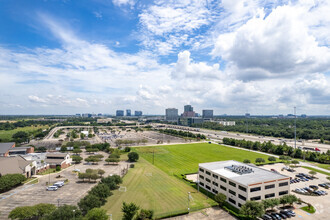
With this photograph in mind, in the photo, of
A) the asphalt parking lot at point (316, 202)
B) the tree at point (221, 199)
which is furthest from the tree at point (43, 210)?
the asphalt parking lot at point (316, 202)

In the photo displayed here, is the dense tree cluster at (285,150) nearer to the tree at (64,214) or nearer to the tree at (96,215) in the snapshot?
the tree at (96,215)

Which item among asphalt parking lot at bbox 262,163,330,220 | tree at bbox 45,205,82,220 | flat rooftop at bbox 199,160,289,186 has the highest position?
flat rooftop at bbox 199,160,289,186

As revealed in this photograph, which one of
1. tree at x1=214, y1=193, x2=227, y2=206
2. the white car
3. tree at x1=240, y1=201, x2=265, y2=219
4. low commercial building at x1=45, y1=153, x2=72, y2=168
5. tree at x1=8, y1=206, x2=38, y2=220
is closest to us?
tree at x1=8, y1=206, x2=38, y2=220

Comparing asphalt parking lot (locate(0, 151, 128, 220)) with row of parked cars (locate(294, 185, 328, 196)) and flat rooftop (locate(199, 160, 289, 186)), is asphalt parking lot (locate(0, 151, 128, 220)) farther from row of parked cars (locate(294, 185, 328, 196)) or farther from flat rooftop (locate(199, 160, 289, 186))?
row of parked cars (locate(294, 185, 328, 196))

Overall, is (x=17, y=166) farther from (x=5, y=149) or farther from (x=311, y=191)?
(x=311, y=191)

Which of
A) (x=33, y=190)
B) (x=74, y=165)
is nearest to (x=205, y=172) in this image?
(x=33, y=190)

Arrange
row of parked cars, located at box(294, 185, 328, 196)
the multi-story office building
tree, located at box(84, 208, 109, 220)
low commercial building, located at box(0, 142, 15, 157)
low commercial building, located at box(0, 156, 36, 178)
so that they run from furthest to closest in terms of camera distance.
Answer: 1. low commercial building, located at box(0, 142, 15, 157)
2. low commercial building, located at box(0, 156, 36, 178)
3. row of parked cars, located at box(294, 185, 328, 196)
4. the multi-story office building
5. tree, located at box(84, 208, 109, 220)

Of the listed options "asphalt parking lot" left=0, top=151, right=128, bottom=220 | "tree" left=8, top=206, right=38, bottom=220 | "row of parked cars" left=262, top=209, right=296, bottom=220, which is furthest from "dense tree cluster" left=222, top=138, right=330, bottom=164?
"tree" left=8, top=206, right=38, bottom=220
